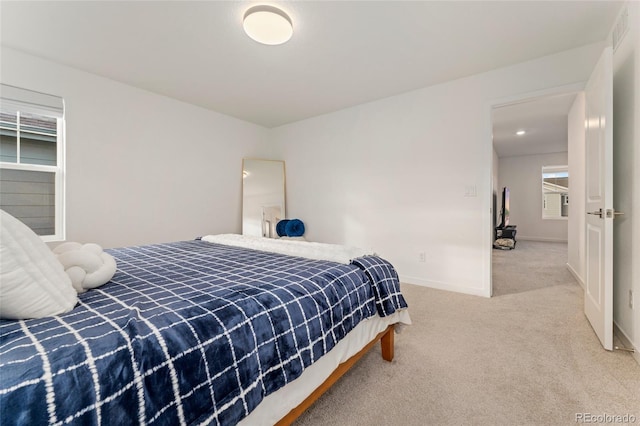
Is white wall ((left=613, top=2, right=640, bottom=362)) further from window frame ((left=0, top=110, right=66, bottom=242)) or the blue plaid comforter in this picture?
window frame ((left=0, top=110, right=66, bottom=242))

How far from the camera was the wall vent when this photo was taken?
1861mm

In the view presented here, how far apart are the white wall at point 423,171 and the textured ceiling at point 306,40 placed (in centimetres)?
21

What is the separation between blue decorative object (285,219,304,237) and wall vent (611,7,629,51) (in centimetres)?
383

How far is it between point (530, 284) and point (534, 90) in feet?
7.36

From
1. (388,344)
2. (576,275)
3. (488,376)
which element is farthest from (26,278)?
(576,275)

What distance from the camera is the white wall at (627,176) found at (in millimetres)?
1675

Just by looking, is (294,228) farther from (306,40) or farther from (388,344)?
(388,344)

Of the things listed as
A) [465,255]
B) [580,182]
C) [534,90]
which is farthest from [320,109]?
[580,182]

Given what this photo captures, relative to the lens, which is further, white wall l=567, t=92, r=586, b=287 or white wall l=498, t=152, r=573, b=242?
white wall l=498, t=152, r=573, b=242

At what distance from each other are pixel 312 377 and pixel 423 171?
110 inches

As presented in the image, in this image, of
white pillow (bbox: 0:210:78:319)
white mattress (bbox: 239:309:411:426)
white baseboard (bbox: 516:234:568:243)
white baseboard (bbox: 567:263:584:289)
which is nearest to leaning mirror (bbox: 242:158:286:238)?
white mattress (bbox: 239:309:411:426)

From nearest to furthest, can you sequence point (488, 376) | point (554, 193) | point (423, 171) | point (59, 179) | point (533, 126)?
1. point (488, 376)
2. point (59, 179)
3. point (423, 171)
4. point (533, 126)
5. point (554, 193)
